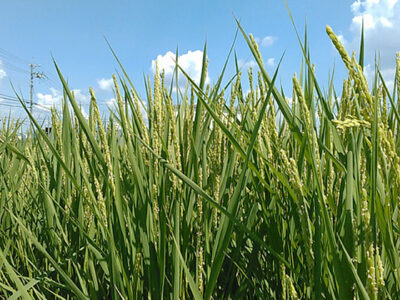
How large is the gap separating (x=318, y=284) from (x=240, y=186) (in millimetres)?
183

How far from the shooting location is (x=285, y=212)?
0.85m

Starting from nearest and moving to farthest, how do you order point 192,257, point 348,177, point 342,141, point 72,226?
point 348,177
point 342,141
point 192,257
point 72,226

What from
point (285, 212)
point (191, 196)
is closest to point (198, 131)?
point (191, 196)

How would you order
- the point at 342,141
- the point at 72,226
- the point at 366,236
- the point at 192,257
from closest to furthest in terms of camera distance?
1. the point at 366,236
2. the point at 342,141
3. the point at 192,257
4. the point at 72,226

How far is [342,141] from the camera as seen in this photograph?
33.3 inches

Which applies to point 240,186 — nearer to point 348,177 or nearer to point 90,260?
point 348,177

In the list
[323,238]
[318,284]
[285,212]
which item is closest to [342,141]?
[285,212]

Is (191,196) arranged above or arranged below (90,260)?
above

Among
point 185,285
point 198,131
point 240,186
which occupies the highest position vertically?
point 198,131

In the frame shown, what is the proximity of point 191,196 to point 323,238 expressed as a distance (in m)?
0.34

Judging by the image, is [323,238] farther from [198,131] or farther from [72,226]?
[72,226]

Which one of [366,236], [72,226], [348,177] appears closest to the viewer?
[366,236]

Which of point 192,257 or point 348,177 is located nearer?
point 348,177

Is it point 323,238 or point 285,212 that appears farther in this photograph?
point 285,212
